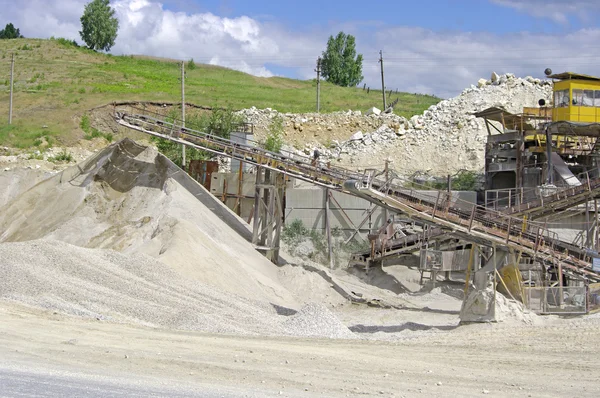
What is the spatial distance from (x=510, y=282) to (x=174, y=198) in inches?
564

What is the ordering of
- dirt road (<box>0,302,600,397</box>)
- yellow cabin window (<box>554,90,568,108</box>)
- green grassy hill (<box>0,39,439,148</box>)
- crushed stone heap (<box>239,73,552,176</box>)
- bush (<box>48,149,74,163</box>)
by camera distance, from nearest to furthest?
1. dirt road (<box>0,302,600,397</box>)
2. yellow cabin window (<box>554,90,568,108</box>)
3. bush (<box>48,149,74,163</box>)
4. crushed stone heap (<box>239,73,552,176</box>)
5. green grassy hill (<box>0,39,439,148</box>)

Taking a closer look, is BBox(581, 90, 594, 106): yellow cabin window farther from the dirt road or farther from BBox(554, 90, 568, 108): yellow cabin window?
the dirt road

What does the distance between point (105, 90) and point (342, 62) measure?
5332cm

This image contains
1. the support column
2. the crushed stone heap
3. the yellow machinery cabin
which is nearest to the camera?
the support column

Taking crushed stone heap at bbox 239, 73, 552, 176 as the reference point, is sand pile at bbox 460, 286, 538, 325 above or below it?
below

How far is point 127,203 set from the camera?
3678 cm

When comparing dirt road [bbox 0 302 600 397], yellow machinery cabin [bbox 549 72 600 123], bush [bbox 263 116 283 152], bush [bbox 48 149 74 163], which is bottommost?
dirt road [bbox 0 302 600 397]

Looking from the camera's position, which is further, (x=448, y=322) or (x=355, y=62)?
(x=355, y=62)

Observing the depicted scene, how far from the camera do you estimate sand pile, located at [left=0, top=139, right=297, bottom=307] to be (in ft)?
103

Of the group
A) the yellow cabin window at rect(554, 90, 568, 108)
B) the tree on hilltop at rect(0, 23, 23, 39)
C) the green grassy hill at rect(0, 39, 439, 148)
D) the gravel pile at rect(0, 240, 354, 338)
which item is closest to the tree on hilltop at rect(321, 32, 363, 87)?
the green grassy hill at rect(0, 39, 439, 148)

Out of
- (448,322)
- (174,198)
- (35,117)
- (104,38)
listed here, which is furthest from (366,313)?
(104,38)

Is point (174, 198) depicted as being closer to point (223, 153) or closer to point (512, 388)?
point (223, 153)

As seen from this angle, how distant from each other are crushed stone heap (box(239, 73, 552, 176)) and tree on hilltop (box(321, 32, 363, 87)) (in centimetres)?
5544

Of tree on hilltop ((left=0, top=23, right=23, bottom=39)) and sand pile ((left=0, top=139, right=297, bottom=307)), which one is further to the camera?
tree on hilltop ((left=0, top=23, right=23, bottom=39))
